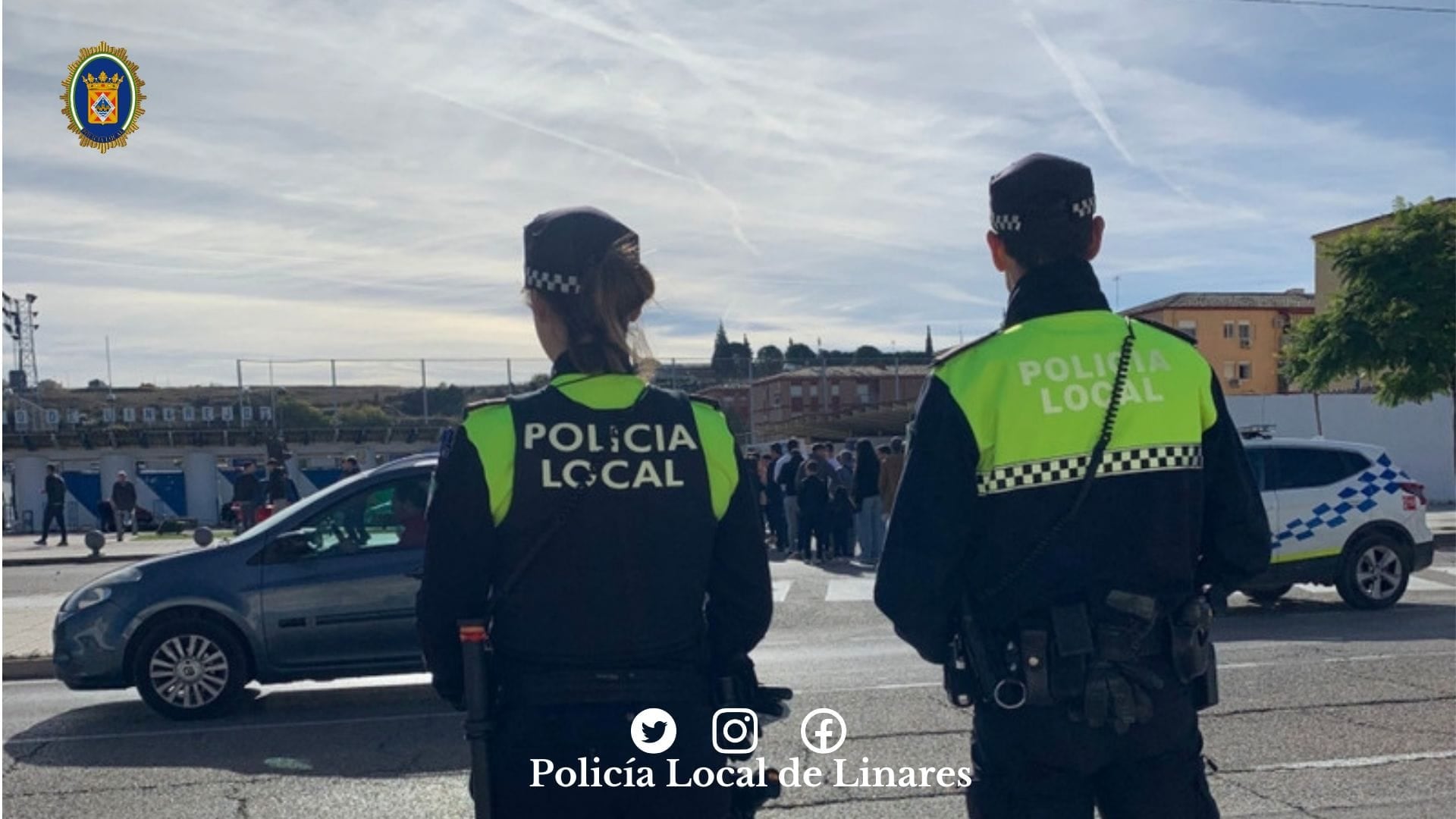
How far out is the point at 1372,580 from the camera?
12.0 metres

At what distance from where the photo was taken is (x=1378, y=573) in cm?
1200

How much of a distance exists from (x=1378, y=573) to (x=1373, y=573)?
40mm

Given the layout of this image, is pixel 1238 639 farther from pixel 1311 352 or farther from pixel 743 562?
pixel 1311 352

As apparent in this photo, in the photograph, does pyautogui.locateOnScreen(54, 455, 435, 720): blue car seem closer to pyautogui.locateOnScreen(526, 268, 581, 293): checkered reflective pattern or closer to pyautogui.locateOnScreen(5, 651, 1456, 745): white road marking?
pyautogui.locateOnScreen(5, 651, 1456, 745): white road marking

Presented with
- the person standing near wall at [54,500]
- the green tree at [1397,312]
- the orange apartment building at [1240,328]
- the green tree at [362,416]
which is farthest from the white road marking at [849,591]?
the orange apartment building at [1240,328]

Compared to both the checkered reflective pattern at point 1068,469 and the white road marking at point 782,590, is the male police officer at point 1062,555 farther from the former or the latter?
the white road marking at point 782,590

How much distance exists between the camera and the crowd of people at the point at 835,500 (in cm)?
1734

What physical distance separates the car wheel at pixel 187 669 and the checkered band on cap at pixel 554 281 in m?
6.42

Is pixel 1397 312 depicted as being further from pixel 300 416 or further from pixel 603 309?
pixel 300 416

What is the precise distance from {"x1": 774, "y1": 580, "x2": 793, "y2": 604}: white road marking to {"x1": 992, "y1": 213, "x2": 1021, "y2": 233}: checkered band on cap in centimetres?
1077

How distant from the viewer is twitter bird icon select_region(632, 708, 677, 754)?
254cm

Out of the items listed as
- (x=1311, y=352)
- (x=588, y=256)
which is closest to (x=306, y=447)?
(x=1311, y=352)

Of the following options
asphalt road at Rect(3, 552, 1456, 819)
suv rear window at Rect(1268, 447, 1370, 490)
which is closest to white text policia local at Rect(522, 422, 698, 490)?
asphalt road at Rect(3, 552, 1456, 819)

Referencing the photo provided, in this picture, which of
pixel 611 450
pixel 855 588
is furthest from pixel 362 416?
pixel 611 450
